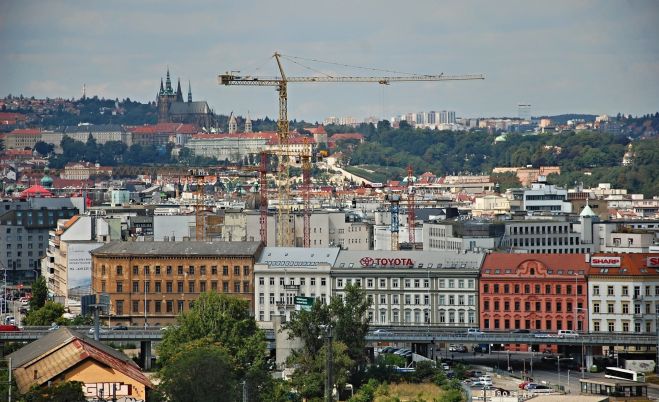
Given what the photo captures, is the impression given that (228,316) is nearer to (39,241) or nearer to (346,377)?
(346,377)

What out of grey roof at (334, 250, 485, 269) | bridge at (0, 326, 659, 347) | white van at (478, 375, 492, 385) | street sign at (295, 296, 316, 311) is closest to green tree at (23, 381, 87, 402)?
street sign at (295, 296, 316, 311)

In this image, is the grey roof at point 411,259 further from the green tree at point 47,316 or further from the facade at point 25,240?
the facade at point 25,240

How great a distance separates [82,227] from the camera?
9419 centimetres

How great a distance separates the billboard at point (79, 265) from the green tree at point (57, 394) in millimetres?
40697

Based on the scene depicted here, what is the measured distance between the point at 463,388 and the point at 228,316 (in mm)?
7720

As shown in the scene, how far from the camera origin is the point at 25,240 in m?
118

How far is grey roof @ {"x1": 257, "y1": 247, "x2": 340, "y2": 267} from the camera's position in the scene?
76.4 meters

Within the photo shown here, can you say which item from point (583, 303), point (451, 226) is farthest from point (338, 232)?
point (583, 303)

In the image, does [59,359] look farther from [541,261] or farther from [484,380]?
[541,261]

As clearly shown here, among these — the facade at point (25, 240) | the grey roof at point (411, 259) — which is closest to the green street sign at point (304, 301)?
the grey roof at point (411, 259)

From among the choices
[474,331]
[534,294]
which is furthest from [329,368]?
[534,294]

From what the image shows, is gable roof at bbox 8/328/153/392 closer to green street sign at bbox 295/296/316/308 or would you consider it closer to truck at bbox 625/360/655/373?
green street sign at bbox 295/296/316/308

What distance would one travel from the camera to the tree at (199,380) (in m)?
48.9

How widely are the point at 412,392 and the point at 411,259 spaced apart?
1736 cm
